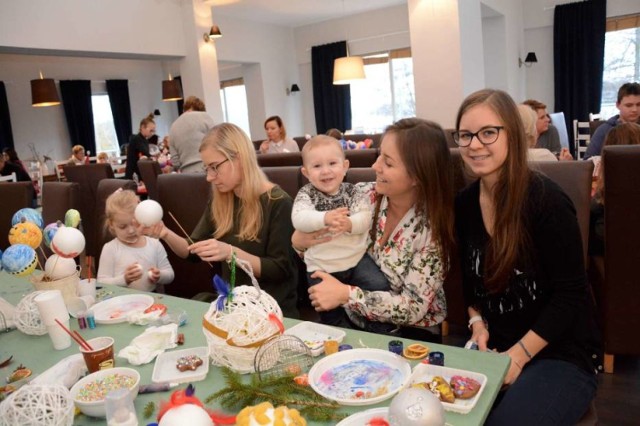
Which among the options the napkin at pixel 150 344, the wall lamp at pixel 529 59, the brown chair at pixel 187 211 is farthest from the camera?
the wall lamp at pixel 529 59

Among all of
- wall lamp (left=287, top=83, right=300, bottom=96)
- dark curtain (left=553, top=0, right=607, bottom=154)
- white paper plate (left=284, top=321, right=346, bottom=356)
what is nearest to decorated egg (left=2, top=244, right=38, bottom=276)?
white paper plate (left=284, top=321, right=346, bottom=356)

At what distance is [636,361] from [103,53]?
6426mm

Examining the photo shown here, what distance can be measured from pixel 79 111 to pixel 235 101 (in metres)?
3.59

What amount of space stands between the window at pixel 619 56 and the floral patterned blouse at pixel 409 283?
843 centimetres

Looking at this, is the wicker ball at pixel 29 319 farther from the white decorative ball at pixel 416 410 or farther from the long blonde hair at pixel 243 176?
the white decorative ball at pixel 416 410

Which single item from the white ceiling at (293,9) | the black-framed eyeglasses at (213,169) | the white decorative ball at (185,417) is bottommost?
the white decorative ball at (185,417)

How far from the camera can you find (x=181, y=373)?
3.95 ft

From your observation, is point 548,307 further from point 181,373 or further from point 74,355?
point 74,355

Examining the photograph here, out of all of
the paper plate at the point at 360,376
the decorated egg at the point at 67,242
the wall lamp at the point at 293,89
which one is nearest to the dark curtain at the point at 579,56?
the wall lamp at the point at 293,89

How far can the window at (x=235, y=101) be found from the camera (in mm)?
12156

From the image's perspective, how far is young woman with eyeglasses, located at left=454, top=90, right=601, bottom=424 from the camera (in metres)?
1.36

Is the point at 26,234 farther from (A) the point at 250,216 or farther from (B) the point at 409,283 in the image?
(B) the point at 409,283

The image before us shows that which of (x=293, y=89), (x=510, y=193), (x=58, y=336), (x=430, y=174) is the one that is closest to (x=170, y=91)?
(x=293, y=89)

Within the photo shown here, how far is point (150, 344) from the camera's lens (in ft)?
4.44
